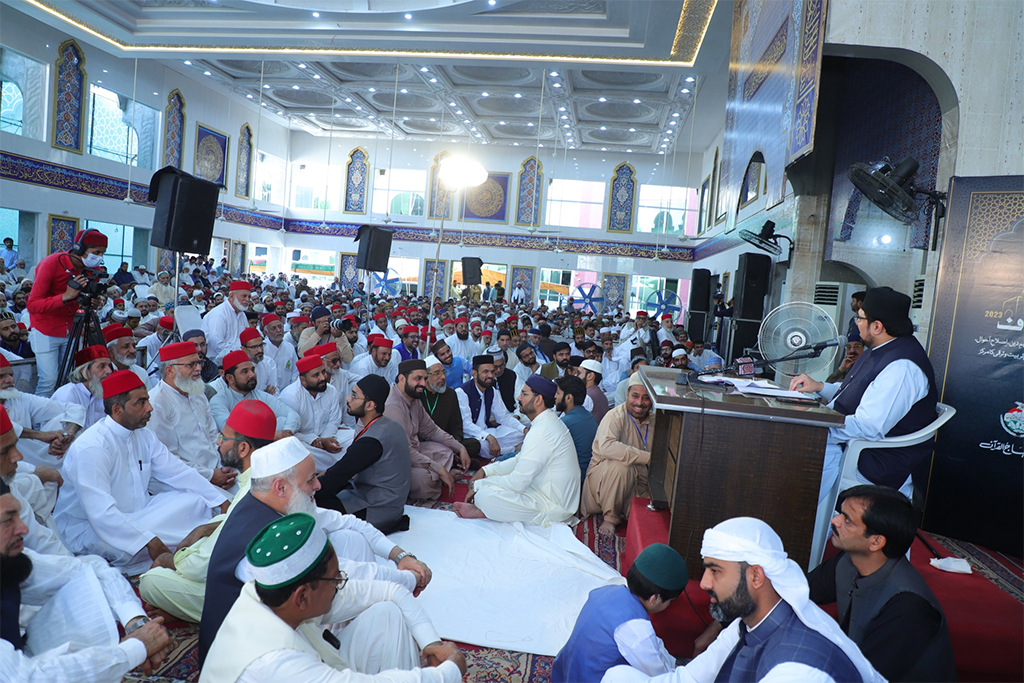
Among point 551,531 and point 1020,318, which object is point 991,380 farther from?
point 551,531

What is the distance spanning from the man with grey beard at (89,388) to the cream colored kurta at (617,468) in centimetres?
239

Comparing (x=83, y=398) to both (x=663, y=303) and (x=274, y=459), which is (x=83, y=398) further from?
(x=663, y=303)

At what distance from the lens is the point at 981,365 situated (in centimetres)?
312

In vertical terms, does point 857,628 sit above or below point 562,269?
below

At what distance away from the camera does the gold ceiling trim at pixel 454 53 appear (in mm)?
7496

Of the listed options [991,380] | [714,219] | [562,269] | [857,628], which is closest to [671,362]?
[991,380]

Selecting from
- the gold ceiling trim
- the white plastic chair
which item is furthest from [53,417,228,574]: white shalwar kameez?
the gold ceiling trim

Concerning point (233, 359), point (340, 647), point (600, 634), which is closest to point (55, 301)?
point (233, 359)

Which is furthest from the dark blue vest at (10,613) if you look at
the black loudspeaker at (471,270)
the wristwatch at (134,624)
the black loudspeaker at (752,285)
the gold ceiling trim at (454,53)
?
the black loudspeaker at (471,270)

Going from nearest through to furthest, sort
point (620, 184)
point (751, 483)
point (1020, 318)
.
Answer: point (751, 483) → point (1020, 318) → point (620, 184)

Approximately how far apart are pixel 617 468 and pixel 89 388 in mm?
2570

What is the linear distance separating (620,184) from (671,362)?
11482mm

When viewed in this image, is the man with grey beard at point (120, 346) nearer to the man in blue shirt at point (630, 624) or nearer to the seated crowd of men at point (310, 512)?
the seated crowd of men at point (310, 512)

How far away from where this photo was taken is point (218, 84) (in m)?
13.4
